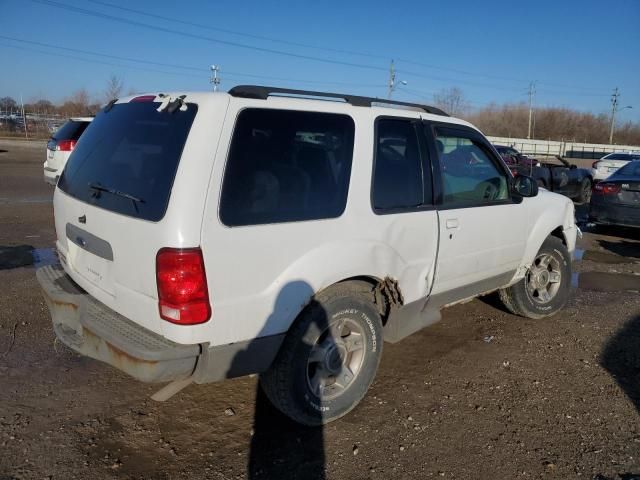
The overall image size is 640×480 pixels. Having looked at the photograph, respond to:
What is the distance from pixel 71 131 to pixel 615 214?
1195 centimetres

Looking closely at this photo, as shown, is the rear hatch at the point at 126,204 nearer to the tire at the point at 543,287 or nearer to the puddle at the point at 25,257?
the puddle at the point at 25,257

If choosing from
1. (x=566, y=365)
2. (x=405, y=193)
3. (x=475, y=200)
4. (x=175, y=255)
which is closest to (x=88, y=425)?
(x=175, y=255)

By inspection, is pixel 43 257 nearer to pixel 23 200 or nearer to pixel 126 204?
pixel 126 204

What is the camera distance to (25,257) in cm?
666

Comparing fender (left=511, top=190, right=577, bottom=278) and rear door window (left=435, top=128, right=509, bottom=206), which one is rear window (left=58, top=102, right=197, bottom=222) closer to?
rear door window (left=435, top=128, right=509, bottom=206)

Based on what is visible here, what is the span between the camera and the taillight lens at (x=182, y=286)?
7.93 ft

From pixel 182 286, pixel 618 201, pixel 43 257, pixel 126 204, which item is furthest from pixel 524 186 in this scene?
pixel 618 201

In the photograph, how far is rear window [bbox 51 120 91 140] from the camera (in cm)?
1190

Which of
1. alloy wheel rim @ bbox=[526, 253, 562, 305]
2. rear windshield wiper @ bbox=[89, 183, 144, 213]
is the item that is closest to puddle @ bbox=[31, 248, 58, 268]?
rear windshield wiper @ bbox=[89, 183, 144, 213]

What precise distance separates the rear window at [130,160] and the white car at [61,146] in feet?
30.1

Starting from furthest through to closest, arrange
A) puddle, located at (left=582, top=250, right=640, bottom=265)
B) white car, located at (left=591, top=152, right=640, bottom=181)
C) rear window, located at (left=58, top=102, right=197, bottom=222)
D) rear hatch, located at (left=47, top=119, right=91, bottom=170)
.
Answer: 1. white car, located at (left=591, top=152, right=640, bottom=181)
2. rear hatch, located at (left=47, top=119, right=91, bottom=170)
3. puddle, located at (left=582, top=250, right=640, bottom=265)
4. rear window, located at (left=58, top=102, right=197, bottom=222)

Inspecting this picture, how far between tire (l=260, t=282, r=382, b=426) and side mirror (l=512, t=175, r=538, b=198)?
1880 mm

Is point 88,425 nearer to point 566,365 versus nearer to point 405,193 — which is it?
point 405,193

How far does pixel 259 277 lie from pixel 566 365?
2902 mm
